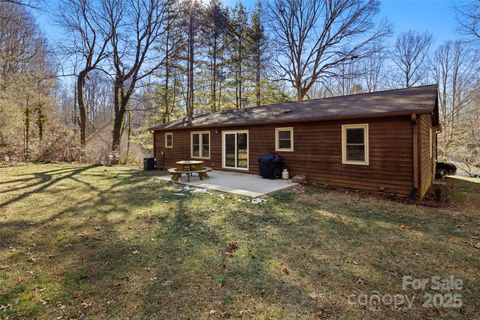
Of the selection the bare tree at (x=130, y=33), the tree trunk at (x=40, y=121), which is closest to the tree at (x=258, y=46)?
the bare tree at (x=130, y=33)

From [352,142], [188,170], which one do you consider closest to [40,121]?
[188,170]

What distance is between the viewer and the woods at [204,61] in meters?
15.0

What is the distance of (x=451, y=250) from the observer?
141 inches

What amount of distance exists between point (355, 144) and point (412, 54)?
66.5 ft

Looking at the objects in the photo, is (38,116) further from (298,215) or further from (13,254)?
(298,215)

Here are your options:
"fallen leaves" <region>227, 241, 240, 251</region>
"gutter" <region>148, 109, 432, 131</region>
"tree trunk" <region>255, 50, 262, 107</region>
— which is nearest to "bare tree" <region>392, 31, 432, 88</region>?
"tree trunk" <region>255, 50, 262, 107</region>

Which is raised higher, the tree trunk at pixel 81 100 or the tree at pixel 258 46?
the tree at pixel 258 46

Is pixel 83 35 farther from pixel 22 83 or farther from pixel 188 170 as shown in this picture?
pixel 188 170

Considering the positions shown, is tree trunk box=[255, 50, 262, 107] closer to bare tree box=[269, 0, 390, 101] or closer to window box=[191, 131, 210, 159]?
bare tree box=[269, 0, 390, 101]

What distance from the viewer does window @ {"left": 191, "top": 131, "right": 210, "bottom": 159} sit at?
38.5 feet

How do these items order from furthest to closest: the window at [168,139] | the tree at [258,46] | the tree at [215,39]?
the tree at [258,46] → the tree at [215,39] → the window at [168,139]

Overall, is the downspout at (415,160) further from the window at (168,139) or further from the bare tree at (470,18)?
the window at (168,139)

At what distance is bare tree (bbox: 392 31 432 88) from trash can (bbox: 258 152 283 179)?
19300 millimetres

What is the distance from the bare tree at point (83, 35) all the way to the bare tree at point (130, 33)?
520 mm
